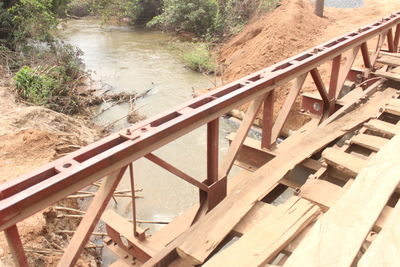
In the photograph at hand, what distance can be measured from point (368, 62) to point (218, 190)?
3.67 m

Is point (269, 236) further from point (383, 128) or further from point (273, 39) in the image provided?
point (273, 39)

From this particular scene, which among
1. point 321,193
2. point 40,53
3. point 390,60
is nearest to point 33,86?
point 40,53

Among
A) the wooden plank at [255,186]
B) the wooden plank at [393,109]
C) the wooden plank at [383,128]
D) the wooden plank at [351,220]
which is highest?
the wooden plank at [351,220]

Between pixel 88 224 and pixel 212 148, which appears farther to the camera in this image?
pixel 212 148

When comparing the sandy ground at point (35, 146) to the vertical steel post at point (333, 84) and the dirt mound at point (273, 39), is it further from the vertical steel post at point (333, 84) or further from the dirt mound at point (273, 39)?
the dirt mound at point (273, 39)

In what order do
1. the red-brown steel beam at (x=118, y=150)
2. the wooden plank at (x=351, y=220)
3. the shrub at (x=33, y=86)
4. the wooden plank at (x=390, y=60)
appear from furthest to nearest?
the shrub at (x=33, y=86), the wooden plank at (x=390, y=60), the wooden plank at (x=351, y=220), the red-brown steel beam at (x=118, y=150)

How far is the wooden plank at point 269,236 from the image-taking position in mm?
2062

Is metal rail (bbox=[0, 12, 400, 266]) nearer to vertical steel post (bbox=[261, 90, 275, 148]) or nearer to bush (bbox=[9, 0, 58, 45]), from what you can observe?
vertical steel post (bbox=[261, 90, 275, 148])

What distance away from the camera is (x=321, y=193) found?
2717 mm

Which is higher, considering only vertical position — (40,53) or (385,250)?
(385,250)

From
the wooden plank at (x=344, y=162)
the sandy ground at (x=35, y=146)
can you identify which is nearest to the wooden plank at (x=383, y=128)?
the wooden plank at (x=344, y=162)

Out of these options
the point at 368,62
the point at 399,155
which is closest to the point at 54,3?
the point at 368,62

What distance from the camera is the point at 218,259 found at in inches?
80.7

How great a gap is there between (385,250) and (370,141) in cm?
171
